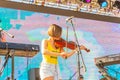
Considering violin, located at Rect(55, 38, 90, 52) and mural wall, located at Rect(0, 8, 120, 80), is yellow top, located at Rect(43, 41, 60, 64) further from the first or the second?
mural wall, located at Rect(0, 8, 120, 80)

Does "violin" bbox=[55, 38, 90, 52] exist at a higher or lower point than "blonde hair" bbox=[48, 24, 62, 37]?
lower

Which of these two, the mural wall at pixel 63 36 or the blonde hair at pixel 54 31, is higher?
the blonde hair at pixel 54 31

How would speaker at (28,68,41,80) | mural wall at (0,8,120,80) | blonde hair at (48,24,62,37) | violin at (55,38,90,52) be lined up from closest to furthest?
blonde hair at (48,24,62,37)
violin at (55,38,90,52)
speaker at (28,68,41,80)
mural wall at (0,8,120,80)

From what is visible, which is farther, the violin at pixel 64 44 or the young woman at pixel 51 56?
the violin at pixel 64 44

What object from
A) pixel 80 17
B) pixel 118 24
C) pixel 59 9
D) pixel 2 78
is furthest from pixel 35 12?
pixel 118 24

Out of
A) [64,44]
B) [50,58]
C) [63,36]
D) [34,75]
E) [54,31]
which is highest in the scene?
[54,31]

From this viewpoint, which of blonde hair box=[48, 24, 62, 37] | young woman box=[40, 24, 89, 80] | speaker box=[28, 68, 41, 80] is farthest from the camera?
speaker box=[28, 68, 41, 80]

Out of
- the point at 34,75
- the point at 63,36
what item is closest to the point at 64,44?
the point at 34,75

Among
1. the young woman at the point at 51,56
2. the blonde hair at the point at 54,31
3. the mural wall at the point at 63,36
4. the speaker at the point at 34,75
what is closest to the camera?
the young woman at the point at 51,56

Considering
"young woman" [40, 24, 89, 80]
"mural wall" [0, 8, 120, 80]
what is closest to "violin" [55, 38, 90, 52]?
"young woman" [40, 24, 89, 80]

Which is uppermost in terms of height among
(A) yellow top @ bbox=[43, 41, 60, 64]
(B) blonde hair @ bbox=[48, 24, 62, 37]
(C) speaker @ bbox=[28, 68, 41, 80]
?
(B) blonde hair @ bbox=[48, 24, 62, 37]

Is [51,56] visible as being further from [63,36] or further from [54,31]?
[63,36]

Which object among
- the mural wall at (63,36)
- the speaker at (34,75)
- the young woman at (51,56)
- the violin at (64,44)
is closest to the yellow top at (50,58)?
the young woman at (51,56)

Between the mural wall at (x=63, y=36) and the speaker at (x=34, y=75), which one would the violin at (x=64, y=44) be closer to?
the speaker at (x=34, y=75)
